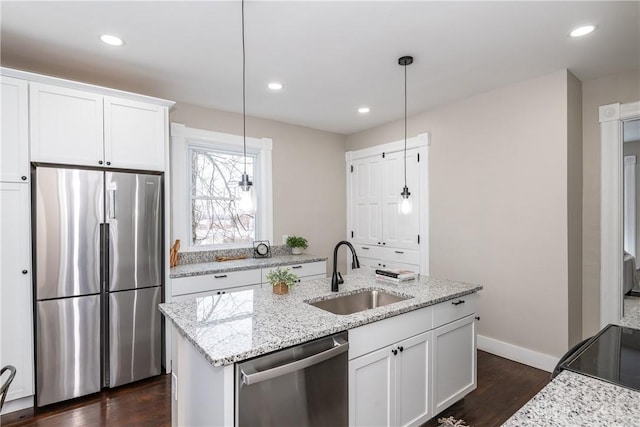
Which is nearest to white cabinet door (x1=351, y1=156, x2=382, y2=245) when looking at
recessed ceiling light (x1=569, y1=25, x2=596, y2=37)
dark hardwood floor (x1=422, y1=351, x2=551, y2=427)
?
dark hardwood floor (x1=422, y1=351, x2=551, y2=427)

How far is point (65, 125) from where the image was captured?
2455 mm

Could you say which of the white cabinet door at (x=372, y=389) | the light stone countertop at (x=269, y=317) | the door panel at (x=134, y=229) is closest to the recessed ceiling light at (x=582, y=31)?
the light stone countertop at (x=269, y=317)

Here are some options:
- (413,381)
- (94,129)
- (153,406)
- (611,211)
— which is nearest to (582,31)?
(611,211)

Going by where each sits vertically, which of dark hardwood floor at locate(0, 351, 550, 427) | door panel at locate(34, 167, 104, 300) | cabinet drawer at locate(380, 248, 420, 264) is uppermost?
door panel at locate(34, 167, 104, 300)

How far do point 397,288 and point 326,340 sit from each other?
911mm

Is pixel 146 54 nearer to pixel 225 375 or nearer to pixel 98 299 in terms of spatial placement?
pixel 98 299

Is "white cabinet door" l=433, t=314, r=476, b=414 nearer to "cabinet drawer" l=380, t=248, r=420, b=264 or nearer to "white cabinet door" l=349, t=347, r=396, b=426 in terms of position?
"white cabinet door" l=349, t=347, r=396, b=426

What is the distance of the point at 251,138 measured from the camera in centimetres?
405

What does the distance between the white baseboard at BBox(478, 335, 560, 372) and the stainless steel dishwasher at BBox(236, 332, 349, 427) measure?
2.32 metres

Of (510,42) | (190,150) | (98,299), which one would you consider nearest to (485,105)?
(510,42)

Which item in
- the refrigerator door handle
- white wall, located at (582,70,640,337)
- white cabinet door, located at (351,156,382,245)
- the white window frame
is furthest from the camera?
white cabinet door, located at (351,156,382,245)

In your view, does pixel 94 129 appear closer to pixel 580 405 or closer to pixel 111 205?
pixel 111 205

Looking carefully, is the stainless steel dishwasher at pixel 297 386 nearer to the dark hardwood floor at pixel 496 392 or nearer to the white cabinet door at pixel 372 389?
the white cabinet door at pixel 372 389

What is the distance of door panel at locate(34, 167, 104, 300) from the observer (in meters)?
2.35
